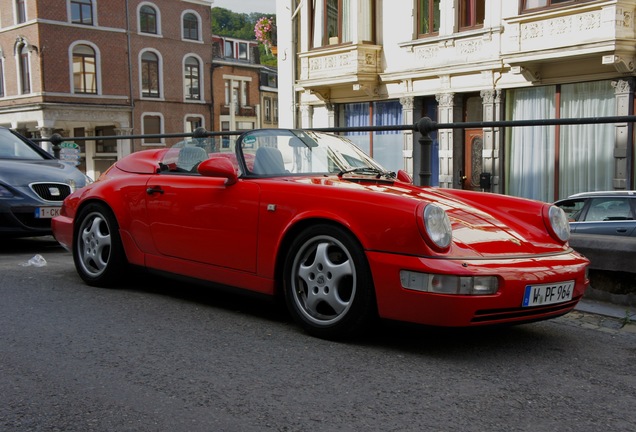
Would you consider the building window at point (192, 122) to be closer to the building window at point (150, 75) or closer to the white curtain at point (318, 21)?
the building window at point (150, 75)

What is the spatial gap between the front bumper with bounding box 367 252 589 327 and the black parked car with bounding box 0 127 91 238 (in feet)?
17.9

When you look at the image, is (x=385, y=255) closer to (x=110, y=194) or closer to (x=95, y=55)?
(x=110, y=194)

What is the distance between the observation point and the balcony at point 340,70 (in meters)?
23.0

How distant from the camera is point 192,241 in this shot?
5266 millimetres

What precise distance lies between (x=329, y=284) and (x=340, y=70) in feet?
65.5

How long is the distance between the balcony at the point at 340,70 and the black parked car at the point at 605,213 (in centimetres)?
1150

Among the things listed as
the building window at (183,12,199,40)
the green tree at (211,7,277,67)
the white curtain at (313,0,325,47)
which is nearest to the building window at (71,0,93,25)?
the building window at (183,12,199,40)

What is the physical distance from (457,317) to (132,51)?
4891cm

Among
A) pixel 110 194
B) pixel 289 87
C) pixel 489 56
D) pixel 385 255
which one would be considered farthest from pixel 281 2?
pixel 385 255

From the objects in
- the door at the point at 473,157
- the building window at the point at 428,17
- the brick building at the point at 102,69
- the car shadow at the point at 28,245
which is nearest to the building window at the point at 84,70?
the brick building at the point at 102,69

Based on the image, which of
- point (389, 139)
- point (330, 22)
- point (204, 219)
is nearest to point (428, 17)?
point (330, 22)

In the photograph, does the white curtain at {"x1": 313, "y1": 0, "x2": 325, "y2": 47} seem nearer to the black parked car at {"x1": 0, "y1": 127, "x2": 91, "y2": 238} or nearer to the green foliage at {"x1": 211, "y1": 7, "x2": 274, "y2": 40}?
the black parked car at {"x1": 0, "y1": 127, "x2": 91, "y2": 238}

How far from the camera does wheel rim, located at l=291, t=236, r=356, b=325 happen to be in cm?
432

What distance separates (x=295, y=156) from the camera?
532 centimetres
